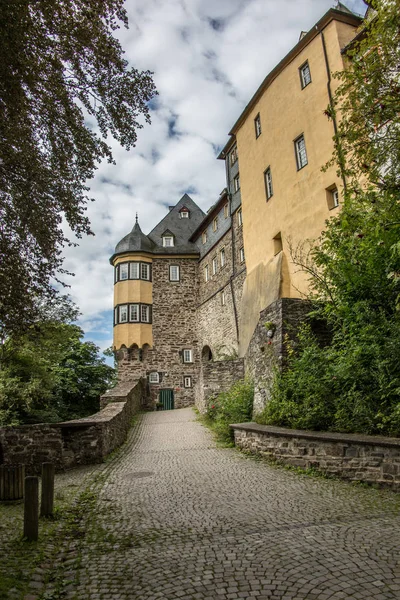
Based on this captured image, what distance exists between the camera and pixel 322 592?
8.89 feet

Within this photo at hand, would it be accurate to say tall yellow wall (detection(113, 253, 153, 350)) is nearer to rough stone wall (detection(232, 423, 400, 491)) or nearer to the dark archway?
the dark archway

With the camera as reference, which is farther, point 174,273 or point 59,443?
point 174,273

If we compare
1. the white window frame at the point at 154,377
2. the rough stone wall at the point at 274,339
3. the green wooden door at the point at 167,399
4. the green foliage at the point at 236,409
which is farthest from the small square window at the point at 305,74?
the green wooden door at the point at 167,399

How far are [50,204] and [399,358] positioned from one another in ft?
18.2

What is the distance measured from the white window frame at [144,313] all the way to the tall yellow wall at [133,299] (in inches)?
10.2

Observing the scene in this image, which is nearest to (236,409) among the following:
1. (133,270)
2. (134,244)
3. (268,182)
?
(268,182)

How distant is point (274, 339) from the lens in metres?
9.99

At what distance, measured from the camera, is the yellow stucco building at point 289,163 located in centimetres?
1224

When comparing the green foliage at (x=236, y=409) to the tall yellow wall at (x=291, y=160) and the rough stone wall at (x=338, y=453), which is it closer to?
the rough stone wall at (x=338, y=453)

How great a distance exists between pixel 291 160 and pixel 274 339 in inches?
273

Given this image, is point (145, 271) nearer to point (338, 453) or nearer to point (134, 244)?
point (134, 244)

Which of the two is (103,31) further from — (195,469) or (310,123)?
(310,123)

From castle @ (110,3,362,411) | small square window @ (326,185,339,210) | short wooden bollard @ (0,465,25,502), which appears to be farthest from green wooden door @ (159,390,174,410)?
short wooden bollard @ (0,465,25,502)

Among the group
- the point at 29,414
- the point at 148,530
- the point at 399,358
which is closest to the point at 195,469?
the point at 148,530
